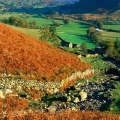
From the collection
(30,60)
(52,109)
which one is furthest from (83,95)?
(30,60)

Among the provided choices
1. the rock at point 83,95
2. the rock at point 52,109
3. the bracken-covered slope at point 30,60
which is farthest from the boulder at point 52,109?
the bracken-covered slope at point 30,60

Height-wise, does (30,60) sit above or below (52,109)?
above

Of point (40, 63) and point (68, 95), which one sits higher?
point (40, 63)

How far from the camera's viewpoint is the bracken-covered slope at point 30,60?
138 feet

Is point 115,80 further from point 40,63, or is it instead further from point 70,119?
point 70,119

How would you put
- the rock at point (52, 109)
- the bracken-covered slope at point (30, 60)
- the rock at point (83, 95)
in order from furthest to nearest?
1. the bracken-covered slope at point (30, 60)
2. the rock at point (83, 95)
3. the rock at point (52, 109)

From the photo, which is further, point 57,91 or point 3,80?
point 57,91

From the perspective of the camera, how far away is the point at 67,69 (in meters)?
46.6

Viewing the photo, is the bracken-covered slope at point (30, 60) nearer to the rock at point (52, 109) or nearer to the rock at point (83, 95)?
the rock at point (83, 95)

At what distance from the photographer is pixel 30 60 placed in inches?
1714

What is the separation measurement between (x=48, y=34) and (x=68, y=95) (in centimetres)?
8612

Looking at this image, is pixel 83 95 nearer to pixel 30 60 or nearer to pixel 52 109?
pixel 52 109

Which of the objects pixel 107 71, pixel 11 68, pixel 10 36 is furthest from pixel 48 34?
pixel 11 68

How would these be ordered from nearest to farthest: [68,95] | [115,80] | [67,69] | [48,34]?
[68,95], [67,69], [115,80], [48,34]
